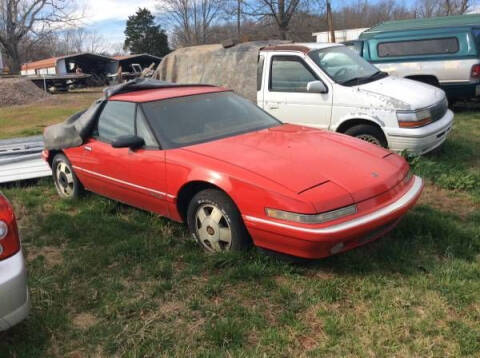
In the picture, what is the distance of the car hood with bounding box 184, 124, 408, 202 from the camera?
3461 millimetres

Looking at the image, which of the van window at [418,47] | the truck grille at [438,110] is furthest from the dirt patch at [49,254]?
the van window at [418,47]

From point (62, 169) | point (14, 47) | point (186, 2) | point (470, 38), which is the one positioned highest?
point (186, 2)

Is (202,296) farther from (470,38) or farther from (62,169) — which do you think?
(470,38)

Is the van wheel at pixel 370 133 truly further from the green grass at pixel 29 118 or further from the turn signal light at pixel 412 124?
the green grass at pixel 29 118

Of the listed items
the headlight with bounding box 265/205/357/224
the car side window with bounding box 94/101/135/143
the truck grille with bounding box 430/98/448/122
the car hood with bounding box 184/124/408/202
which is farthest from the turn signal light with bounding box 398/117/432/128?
the car side window with bounding box 94/101/135/143

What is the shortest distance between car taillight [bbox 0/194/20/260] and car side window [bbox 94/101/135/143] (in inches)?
79.0

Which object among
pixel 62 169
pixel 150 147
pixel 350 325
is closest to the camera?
pixel 350 325

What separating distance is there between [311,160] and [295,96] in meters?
3.20

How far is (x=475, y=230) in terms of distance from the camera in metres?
4.10

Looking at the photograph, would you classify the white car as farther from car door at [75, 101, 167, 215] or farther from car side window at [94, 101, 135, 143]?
car side window at [94, 101, 135, 143]

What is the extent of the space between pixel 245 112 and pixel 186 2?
63862mm

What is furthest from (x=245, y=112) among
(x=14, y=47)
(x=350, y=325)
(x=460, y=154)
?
(x=14, y=47)

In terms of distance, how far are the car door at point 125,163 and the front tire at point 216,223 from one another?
1.37 ft

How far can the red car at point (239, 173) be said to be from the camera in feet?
10.9
